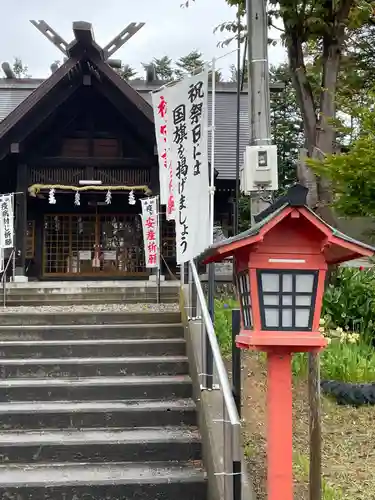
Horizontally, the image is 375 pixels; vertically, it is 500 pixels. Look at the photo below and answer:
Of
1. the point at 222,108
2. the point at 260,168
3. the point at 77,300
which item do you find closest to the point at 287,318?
the point at 260,168

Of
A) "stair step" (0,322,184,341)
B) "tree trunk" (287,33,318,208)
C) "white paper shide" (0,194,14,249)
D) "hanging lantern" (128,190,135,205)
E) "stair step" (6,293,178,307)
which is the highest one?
"tree trunk" (287,33,318,208)

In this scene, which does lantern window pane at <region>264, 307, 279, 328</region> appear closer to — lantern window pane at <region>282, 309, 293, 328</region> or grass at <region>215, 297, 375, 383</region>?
lantern window pane at <region>282, 309, 293, 328</region>

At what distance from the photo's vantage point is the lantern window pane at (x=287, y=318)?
2744 millimetres

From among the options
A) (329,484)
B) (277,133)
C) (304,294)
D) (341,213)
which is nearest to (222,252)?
(304,294)

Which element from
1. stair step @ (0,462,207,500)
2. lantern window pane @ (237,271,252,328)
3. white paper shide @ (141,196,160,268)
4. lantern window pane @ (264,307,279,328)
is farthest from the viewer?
white paper shide @ (141,196,160,268)

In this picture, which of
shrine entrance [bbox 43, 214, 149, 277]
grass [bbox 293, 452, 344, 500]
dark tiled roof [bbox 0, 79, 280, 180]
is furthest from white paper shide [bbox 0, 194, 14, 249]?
grass [bbox 293, 452, 344, 500]

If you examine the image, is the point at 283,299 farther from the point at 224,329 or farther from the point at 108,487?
the point at 224,329

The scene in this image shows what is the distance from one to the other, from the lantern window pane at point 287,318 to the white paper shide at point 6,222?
9178 millimetres

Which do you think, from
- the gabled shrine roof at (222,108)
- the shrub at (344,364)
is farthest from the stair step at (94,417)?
the gabled shrine roof at (222,108)

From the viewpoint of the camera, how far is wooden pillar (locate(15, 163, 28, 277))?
1266 centimetres

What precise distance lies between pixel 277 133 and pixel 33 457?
23.5m

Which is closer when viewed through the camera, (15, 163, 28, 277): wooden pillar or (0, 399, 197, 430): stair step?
(0, 399, 197, 430): stair step

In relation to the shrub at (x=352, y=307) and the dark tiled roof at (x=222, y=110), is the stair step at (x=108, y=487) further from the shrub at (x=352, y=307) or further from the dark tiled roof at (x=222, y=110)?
the dark tiled roof at (x=222, y=110)

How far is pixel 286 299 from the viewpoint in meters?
2.76
